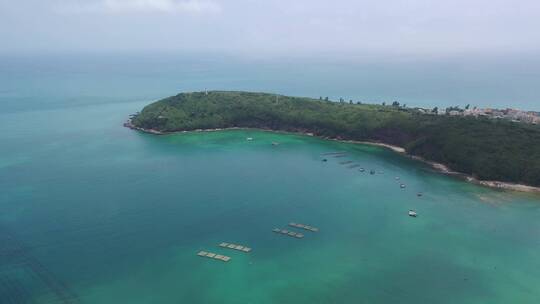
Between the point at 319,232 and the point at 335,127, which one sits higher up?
the point at 335,127

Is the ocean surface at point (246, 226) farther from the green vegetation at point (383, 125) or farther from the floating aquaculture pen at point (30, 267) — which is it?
the green vegetation at point (383, 125)

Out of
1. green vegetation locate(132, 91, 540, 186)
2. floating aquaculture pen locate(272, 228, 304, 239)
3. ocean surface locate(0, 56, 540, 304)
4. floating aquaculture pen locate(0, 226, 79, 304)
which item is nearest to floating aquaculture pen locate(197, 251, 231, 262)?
ocean surface locate(0, 56, 540, 304)

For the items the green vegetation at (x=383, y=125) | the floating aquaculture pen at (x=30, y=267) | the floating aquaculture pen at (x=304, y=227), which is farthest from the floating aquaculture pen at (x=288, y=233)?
the green vegetation at (x=383, y=125)

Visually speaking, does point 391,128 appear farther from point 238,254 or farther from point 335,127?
point 238,254

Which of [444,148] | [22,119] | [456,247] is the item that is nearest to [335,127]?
[444,148]

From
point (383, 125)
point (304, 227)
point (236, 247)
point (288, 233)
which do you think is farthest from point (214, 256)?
point (383, 125)

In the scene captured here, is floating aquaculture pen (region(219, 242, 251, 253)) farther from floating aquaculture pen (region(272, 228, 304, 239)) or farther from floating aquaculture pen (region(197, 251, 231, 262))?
floating aquaculture pen (region(272, 228, 304, 239))

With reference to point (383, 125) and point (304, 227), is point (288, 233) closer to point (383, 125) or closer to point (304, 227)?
point (304, 227)
